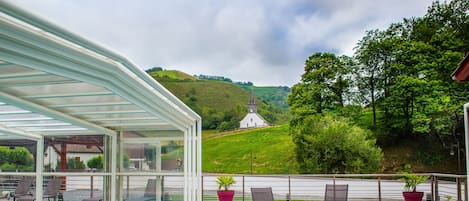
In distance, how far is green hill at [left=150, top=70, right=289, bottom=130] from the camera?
40.6 m

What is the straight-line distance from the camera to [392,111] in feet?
80.3

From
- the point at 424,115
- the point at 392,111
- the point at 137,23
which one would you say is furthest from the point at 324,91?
the point at 137,23

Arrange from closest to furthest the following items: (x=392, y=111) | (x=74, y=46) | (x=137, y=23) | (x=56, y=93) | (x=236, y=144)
A: (x=74, y=46) → (x=56, y=93) → (x=392, y=111) → (x=236, y=144) → (x=137, y=23)

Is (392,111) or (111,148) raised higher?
(392,111)

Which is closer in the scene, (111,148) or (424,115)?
(111,148)

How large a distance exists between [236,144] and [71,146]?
96.3 ft

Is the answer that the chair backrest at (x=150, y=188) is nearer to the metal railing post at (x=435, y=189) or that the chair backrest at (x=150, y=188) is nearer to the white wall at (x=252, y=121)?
the metal railing post at (x=435, y=189)

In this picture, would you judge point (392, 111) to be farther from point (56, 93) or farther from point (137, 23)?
point (137, 23)

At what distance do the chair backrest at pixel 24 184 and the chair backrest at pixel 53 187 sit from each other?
37 centimetres

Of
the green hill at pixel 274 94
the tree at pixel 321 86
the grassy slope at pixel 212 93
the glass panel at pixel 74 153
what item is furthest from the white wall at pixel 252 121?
the glass panel at pixel 74 153

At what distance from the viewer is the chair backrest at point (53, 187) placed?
8750 mm

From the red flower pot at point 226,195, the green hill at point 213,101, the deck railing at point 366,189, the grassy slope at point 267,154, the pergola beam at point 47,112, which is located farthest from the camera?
the green hill at point 213,101

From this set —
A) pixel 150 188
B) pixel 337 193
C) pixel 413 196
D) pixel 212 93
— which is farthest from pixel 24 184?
pixel 212 93

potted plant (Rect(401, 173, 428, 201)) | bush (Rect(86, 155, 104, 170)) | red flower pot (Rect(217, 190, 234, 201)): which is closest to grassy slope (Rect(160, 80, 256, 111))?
red flower pot (Rect(217, 190, 234, 201))
